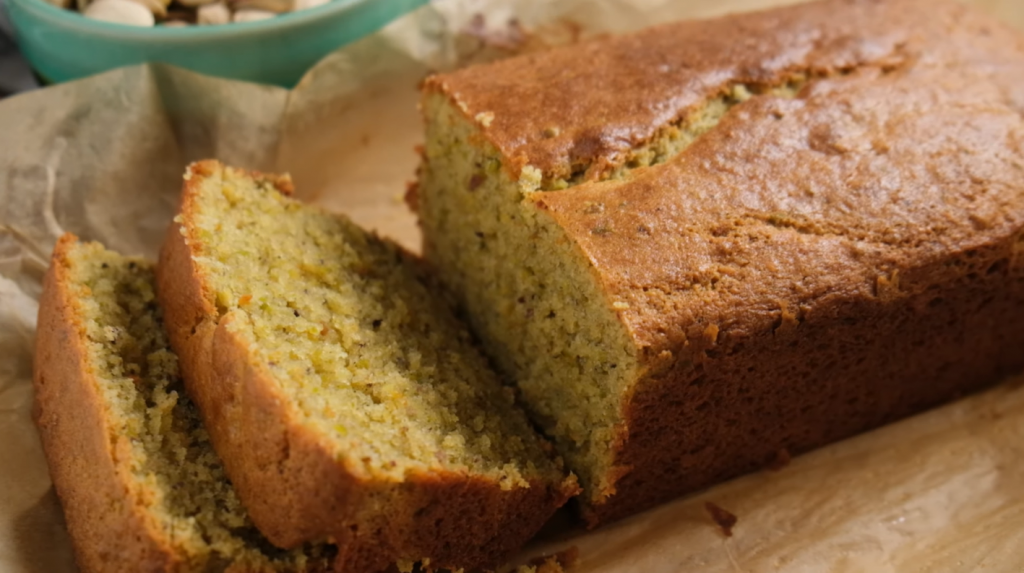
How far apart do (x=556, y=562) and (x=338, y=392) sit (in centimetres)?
79

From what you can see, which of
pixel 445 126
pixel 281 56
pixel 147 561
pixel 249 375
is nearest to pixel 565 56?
pixel 445 126

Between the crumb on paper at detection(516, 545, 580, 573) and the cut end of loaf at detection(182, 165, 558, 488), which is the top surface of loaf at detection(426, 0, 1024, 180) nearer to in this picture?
the cut end of loaf at detection(182, 165, 558, 488)

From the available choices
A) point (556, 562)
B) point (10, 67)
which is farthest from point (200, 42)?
point (556, 562)

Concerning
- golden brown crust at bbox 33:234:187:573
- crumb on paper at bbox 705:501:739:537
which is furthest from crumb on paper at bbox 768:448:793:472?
golden brown crust at bbox 33:234:187:573

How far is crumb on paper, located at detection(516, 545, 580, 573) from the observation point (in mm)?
2445

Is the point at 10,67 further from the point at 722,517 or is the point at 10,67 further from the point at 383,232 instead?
the point at 722,517

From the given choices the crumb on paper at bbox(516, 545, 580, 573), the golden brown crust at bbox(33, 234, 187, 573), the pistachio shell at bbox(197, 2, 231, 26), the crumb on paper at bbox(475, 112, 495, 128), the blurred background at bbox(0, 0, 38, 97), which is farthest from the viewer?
the blurred background at bbox(0, 0, 38, 97)

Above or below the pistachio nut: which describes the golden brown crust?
below

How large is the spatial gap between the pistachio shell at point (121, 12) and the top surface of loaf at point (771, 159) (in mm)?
1090

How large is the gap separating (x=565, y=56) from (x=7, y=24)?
7.75ft

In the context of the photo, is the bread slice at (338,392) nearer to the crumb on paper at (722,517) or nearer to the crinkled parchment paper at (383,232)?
the crinkled parchment paper at (383,232)

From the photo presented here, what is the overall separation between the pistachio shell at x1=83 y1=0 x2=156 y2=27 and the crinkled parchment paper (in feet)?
0.57

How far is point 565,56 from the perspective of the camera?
293 centimetres

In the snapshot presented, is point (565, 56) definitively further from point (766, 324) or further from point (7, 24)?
point (7, 24)
